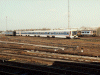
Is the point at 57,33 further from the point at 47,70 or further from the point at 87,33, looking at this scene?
the point at 47,70

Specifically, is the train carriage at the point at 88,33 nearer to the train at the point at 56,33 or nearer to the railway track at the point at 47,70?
the train at the point at 56,33

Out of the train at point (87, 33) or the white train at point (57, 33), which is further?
the train at point (87, 33)

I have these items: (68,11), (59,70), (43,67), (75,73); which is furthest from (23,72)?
(68,11)

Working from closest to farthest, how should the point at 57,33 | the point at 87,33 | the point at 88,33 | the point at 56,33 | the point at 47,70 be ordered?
the point at 47,70
the point at 57,33
the point at 56,33
the point at 88,33
the point at 87,33

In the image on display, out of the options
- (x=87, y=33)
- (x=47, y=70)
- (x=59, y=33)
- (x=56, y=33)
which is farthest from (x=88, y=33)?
(x=47, y=70)

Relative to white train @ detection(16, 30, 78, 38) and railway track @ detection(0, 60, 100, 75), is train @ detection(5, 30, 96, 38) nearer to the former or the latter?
white train @ detection(16, 30, 78, 38)

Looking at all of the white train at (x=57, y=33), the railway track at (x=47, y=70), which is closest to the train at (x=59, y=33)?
the white train at (x=57, y=33)

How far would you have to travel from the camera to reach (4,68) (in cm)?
1022

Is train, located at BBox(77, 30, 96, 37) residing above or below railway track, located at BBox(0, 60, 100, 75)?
above

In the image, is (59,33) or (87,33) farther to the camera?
(87,33)

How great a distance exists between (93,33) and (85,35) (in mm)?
3254

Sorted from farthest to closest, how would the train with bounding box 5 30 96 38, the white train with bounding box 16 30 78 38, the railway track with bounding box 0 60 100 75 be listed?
1. the train with bounding box 5 30 96 38
2. the white train with bounding box 16 30 78 38
3. the railway track with bounding box 0 60 100 75

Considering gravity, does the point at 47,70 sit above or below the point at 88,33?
below

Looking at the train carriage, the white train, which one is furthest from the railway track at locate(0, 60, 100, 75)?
the train carriage
